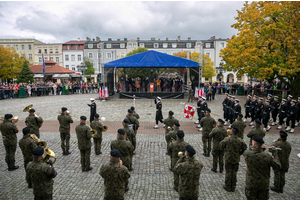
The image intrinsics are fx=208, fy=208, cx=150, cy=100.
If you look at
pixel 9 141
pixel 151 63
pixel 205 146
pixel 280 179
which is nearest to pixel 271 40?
pixel 151 63

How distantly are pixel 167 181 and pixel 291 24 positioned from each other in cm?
2002

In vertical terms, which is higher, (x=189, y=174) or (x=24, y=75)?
(x=24, y=75)

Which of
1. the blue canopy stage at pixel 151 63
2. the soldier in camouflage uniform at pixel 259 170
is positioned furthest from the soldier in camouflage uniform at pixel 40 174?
the blue canopy stage at pixel 151 63

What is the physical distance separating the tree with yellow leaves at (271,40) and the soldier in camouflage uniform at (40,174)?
775 inches

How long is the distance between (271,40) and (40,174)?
69.8 ft

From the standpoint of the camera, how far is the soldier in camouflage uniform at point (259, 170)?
4816 millimetres

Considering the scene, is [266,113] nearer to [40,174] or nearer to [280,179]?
[280,179]

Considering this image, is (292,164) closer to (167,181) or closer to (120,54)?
(167,181)

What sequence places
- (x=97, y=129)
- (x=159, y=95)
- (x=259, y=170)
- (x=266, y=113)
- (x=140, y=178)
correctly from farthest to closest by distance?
(x=159, y=95) → (x=266, y=113) → (x=97, y=129) → (x=140, y=178) → (x=259, y=170)

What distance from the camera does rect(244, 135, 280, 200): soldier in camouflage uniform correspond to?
482 centimetres

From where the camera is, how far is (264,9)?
2084 centimetres

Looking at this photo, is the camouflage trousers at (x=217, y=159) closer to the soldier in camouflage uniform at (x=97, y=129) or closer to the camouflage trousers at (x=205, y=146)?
the camouflage trousers at (x=205, y=146)

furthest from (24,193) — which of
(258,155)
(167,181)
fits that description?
(258,155)

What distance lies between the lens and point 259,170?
16.0 ft
